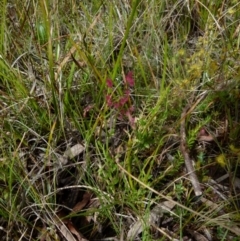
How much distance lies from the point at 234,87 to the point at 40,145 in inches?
20.1

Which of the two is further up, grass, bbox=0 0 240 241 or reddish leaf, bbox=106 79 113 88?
reddish leaf, bbox=106 79 113 88

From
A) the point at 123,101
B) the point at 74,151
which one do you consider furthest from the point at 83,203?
the point at 123,101

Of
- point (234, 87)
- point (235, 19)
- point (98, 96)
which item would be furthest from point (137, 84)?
point (235, 19)

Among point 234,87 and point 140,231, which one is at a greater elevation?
point 234,87

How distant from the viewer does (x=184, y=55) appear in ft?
4.68

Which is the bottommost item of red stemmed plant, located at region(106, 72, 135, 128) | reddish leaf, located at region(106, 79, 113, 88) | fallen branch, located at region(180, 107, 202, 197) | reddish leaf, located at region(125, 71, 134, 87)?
fallen branch, located at region(180, 107, 202, 197)

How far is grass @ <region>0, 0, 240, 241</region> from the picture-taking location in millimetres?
1213

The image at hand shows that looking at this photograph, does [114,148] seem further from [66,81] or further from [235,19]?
[235,19]

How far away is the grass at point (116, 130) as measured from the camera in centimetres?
121

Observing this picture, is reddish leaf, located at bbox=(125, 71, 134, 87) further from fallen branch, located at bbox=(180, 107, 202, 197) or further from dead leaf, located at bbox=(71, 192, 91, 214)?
dead leaf, located at bbox=(71, 192, 91, 214)

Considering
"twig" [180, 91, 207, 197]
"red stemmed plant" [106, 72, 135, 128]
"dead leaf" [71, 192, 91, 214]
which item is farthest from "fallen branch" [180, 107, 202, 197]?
"dead leaf" [71, 192, 91, 214]

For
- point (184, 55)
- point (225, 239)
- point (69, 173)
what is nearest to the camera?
point (225, 239)

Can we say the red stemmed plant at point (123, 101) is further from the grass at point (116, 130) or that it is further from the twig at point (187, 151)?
the twig at point (187, 151)

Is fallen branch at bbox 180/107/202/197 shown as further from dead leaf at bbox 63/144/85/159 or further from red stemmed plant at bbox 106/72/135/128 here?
dead leaf at bbox 63/144/85/159
